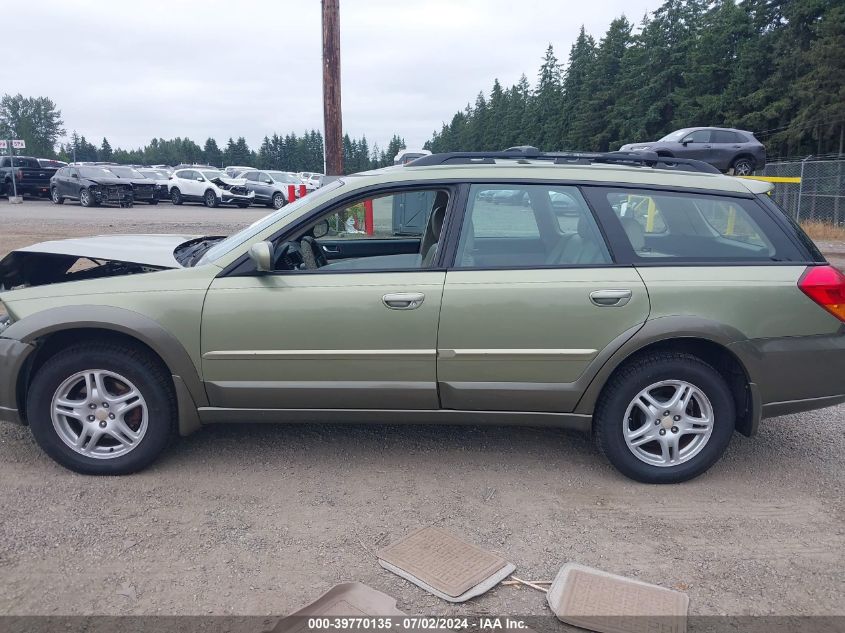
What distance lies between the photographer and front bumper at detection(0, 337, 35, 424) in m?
3.70

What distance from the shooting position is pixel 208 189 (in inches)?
1168

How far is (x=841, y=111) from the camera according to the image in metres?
34.7

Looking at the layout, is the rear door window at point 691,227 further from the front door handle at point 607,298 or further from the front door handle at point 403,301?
the front door handle at point 403,301

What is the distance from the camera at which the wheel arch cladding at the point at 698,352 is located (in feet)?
12.0

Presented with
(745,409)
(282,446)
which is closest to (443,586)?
(282,446)

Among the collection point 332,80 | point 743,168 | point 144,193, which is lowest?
point 144,193

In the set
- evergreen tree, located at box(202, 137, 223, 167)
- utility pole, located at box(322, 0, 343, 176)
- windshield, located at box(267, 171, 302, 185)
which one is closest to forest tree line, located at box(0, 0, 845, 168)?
windshield, located at box(267, 171, 302, 185)

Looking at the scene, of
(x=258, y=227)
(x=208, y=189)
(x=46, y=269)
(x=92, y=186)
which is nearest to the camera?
(x=258, y=227)

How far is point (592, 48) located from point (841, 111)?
3717 cm

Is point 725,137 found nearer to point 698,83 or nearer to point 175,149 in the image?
point 698,83

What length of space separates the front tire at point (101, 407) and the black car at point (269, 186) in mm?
25770

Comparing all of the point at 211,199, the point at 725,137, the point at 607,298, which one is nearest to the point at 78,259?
the point at 607,298

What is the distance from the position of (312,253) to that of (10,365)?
5.77 feet

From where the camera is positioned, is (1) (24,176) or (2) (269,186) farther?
(2) (269,186)
